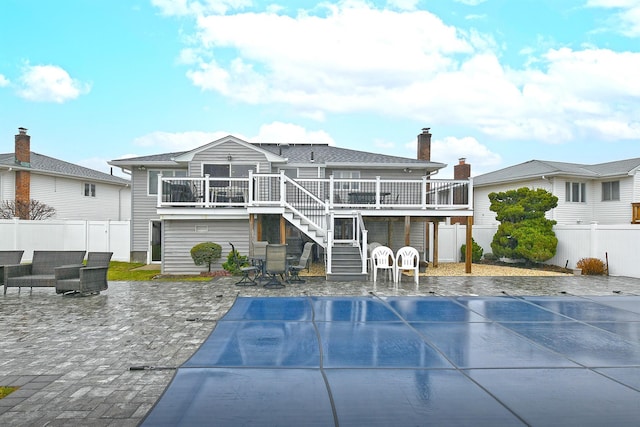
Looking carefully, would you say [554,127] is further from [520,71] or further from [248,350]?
[248,350]

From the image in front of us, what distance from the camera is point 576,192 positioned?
74.5 feet

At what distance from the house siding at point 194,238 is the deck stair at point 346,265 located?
4006mm

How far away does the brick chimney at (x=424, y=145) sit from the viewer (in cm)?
2158

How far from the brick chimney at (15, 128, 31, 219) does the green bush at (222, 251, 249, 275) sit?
14.2 meters

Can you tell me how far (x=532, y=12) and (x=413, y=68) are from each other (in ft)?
18.0

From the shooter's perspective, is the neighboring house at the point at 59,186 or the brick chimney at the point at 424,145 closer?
the brick chimney at the point at 424,145

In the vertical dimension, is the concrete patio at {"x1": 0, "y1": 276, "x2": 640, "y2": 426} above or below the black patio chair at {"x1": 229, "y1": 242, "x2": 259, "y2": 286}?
below

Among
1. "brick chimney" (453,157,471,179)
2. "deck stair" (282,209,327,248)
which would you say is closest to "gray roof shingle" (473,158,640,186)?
"brick chimney" (453,157,471,179)

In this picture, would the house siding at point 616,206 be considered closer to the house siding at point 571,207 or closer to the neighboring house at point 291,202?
the house siding at point 571,207

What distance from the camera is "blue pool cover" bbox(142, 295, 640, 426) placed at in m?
3.85

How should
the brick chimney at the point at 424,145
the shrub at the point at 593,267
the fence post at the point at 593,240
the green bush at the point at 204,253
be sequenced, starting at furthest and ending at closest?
1. the brick chimney at the point at 424,145
2. the fence post at the point at 593,240
3. the shrub at the point at 593,267
4. the green bush at the point at 204,253

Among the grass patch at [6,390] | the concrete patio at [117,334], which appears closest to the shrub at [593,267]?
the concrete patio at [117,334]

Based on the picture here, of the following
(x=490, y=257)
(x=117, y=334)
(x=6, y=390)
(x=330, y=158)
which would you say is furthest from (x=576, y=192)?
(x=6, y=390)

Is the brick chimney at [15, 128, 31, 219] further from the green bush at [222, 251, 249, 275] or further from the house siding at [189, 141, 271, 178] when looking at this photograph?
the green bush at [222, 251, 249, 275]
